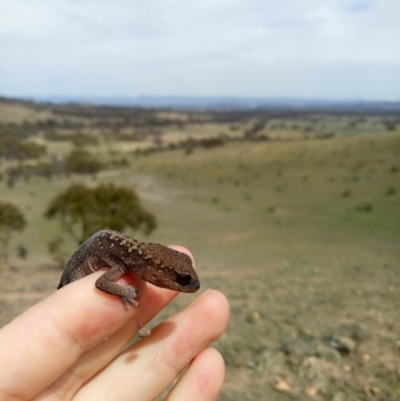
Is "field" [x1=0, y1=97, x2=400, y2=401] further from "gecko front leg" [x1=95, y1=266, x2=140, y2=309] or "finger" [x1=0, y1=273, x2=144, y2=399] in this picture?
"finger" [x1=0, y1=273, x2=144, y2=399]

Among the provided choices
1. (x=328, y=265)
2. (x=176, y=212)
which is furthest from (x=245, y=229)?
(x=328, y=265)

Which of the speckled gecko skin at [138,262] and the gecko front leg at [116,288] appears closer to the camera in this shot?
the gecko front leg at [116,288]

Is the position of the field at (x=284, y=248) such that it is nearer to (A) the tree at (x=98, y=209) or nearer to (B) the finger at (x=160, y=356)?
(A) the tree at (x=98, y=209)

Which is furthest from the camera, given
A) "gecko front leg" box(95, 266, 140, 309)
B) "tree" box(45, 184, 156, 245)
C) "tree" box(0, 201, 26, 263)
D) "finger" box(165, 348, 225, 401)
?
"tree" box(0, 201, 26, 263)

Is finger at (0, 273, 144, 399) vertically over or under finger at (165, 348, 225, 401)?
over

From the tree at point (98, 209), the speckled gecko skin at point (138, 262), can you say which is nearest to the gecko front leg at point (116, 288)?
the speckled gecko skin at point (138, 262)

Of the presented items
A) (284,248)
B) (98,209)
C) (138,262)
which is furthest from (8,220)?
(138,262)

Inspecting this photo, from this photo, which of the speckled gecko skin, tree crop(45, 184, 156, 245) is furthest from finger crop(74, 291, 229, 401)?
tree crop(45, 184, 156, 245)
